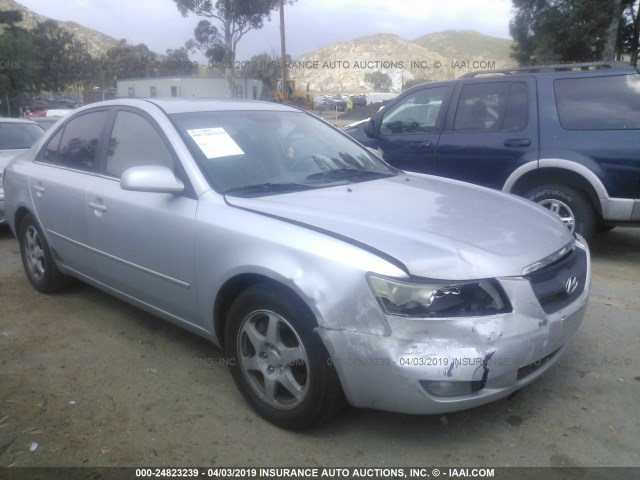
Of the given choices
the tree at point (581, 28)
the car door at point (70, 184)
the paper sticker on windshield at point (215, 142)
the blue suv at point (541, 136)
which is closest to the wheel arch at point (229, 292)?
the paper sticker on windshield at point (215, 142)

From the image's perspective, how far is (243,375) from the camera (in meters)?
2.87

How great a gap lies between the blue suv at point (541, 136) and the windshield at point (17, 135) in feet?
16.6

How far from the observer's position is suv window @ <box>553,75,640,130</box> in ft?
16.7

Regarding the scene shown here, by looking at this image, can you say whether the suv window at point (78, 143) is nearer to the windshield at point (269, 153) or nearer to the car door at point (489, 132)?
the windshield at point (269, 153)

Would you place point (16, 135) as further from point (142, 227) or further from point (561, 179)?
point (561, 179)

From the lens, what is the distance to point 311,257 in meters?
2.46

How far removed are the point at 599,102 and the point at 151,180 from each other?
425 centimetres

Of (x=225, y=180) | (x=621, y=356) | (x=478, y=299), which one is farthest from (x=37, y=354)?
(x=621, y=356)

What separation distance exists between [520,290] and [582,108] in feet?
12.0

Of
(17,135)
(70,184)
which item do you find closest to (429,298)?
(70,184)

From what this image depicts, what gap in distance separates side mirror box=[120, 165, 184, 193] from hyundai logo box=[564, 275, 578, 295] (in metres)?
2.02

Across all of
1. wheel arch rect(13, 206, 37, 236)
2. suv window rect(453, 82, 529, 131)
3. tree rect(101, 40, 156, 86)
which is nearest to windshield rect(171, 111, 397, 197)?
wheel arch rect(13, 206, 37, 236)

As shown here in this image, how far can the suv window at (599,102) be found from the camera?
508 cm

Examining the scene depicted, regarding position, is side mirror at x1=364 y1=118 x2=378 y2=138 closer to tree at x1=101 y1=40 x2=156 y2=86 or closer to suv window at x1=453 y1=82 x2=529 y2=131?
suv window at x1=453 y1=82 x2=529 y2=131
